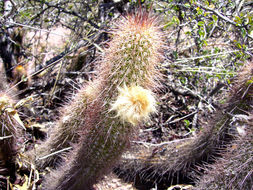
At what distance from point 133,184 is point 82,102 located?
1.29 metres

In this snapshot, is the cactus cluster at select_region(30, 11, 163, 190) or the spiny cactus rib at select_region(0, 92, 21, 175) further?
the spiny cactus rib at select_region(0, 92, 21, 175)

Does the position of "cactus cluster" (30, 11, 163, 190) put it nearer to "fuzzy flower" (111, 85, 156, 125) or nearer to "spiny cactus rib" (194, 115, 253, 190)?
"fuzzy flower" (111, 85, 156, 125)

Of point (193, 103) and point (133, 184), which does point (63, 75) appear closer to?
point (133, 184)

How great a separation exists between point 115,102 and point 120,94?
0.06 meters

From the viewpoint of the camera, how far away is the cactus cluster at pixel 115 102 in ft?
4.16

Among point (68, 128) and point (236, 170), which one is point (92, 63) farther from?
point (236, 170)

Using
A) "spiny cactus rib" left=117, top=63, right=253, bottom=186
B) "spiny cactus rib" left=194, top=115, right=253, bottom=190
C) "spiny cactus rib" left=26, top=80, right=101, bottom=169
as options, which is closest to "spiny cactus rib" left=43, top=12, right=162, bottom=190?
"spiny cactus rib" left=26, top=80, right=101, bottom=169

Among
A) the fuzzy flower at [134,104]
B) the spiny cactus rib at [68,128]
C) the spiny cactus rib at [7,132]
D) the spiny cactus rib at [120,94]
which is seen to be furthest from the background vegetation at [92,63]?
the fuzzy flower at [134,104]

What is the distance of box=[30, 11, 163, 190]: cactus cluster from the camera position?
1.27m

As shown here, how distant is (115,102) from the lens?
4.29 feet

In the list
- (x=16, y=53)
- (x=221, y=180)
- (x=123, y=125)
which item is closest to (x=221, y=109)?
(x=221, y=180)

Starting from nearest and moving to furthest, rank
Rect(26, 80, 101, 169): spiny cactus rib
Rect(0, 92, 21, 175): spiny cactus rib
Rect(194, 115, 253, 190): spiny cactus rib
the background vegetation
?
Rect(0, 92, 21, 175): spiny cactus rib
Rect(194, 115, 253, 190): spiny cactus rib
Rect(26, 80, 101, 169): spiny cactus rib
the background vegetation

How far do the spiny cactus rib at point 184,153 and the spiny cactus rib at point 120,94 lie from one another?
2.49 feet

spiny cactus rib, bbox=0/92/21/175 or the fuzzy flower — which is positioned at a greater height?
the fuzzy flower
